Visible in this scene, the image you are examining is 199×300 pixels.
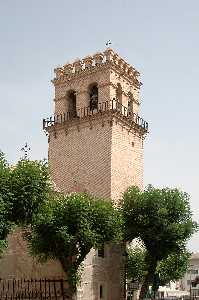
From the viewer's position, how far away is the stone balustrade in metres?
41.5

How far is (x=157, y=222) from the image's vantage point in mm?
34812

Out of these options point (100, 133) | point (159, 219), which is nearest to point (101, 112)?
point (100, 133)

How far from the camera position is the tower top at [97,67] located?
41406mm

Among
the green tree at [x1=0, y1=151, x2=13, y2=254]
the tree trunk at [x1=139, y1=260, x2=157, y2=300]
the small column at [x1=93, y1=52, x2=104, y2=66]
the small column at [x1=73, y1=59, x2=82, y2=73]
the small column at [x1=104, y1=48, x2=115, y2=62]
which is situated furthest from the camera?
the small column at [x1=73, y1=59, x2=82, y2=73]

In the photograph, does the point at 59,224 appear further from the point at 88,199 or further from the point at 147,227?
the point at 147,227

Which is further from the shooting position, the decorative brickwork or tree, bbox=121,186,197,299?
the decorative brickwork

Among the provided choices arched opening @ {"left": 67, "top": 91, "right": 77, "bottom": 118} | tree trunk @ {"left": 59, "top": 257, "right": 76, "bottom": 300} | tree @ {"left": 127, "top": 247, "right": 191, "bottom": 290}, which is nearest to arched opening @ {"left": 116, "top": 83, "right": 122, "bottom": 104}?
arched opening @ {"left": 67, "top": 91, "right": 77, "bottom": 118}

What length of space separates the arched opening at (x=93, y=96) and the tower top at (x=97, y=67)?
137 cm

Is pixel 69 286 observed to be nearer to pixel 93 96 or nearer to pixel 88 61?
pixel 93 96

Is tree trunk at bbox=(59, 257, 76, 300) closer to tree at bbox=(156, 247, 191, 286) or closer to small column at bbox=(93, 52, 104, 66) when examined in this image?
tree at bbox=(156, 247, 191, 286)

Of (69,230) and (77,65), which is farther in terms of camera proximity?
(77,65)

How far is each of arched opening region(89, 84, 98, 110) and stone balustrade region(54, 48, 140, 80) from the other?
1725 millimetres

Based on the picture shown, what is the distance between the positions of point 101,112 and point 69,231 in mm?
13074

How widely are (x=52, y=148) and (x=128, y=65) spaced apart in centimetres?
1005
